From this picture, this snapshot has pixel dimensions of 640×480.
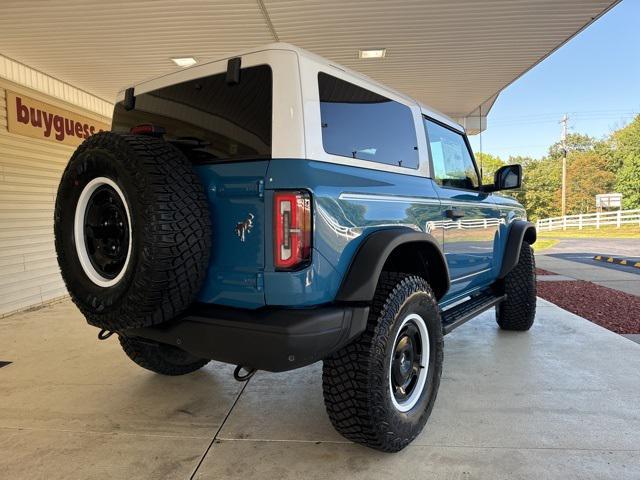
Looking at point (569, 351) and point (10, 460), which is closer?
point (10, 460)

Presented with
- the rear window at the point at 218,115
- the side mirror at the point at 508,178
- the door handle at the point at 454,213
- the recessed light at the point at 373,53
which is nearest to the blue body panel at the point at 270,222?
the rear window at the point at 218,115

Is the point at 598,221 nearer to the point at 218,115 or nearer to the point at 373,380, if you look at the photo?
the point at 373,380

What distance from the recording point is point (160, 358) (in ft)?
10.6

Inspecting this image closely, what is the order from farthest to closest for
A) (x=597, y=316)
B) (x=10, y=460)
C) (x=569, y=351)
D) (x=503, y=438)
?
1. (x=597, y=316)
2. (x=569, y=351)
3. (x=503, y=438)
4. (x=10, y=460)

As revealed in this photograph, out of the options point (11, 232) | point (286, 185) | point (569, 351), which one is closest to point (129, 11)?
point (11, 232)

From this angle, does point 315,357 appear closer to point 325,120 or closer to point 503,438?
point 325,120

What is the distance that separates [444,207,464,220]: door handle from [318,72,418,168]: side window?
0.44 m

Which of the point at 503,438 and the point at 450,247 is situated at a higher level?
the point at 450,247

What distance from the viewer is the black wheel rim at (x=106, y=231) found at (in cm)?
214

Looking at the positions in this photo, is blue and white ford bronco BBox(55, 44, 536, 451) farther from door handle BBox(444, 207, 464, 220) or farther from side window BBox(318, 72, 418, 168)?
door handle BBox(444, 207, 464, 220)

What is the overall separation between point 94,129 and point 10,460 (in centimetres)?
647

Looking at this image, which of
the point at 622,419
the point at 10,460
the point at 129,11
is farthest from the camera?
the point at 129,11

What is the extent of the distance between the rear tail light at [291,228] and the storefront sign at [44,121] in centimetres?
544

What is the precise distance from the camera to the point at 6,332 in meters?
4.81
